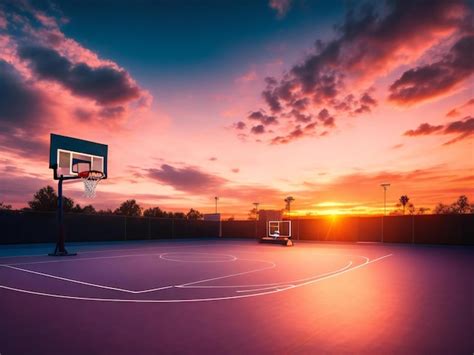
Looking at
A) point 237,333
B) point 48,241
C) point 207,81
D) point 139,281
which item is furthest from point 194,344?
point 48,241

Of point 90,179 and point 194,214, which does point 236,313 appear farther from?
point 194,214

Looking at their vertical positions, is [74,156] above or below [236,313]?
above

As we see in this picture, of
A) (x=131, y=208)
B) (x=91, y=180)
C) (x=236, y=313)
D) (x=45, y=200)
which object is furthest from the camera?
(x=131, y=208)

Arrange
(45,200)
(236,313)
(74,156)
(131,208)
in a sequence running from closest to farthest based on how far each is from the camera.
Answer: (236,313)
(74,156)
(45,200)
(131,208)

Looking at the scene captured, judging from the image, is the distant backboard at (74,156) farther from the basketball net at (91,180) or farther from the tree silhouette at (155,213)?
the tree silhouette at (155,213)

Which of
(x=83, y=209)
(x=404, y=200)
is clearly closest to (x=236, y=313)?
(x=83, y=209)

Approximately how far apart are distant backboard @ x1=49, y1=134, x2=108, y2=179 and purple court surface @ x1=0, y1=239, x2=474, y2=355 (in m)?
7.58

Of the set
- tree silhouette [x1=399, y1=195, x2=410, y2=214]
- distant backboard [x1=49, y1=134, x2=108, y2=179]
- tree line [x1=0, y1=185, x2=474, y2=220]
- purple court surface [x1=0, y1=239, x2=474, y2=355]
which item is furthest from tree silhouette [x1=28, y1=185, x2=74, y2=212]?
tree silhouette [x1=399, y1=195, x2=410, y2=214]

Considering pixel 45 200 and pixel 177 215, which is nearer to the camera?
pixel 45 200

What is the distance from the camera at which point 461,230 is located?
85.7 ft

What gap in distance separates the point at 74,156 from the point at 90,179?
1.41 m

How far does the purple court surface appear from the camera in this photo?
4723 millimetres

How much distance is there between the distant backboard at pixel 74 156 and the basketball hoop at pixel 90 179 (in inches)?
16.0

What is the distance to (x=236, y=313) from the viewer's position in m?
6.29
